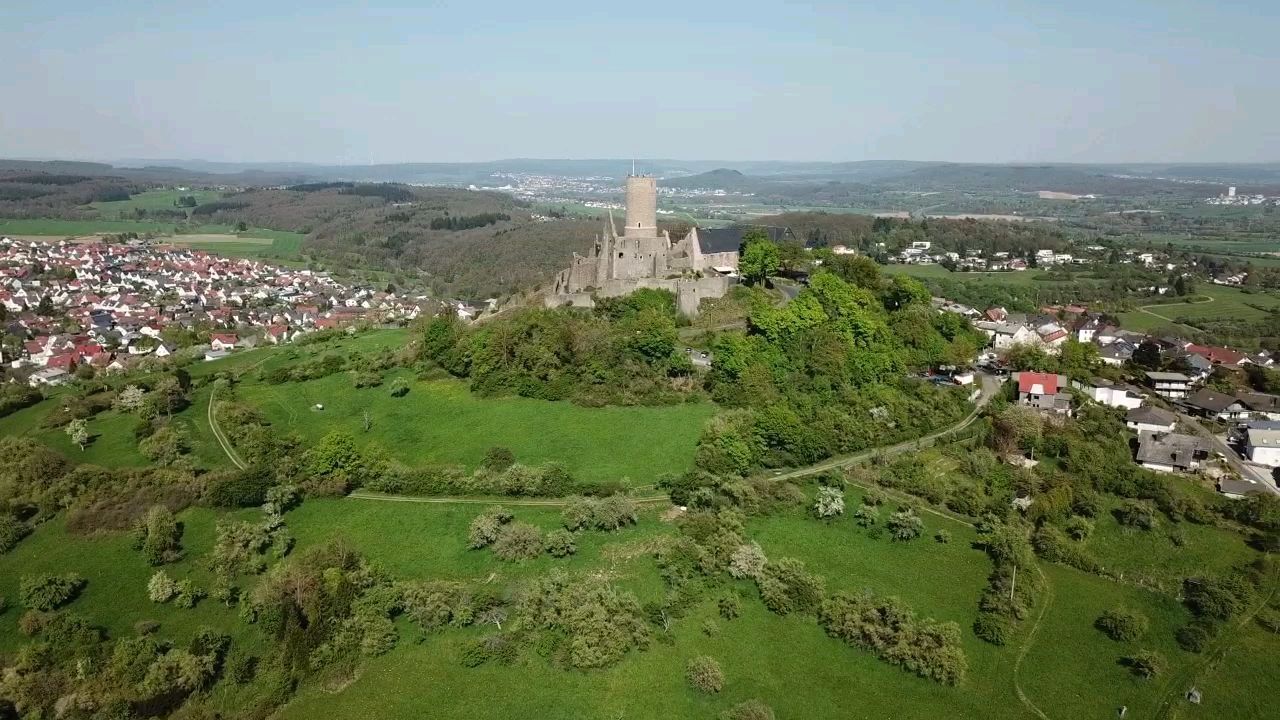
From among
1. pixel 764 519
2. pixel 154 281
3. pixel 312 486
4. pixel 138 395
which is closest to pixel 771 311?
pixel 764 519

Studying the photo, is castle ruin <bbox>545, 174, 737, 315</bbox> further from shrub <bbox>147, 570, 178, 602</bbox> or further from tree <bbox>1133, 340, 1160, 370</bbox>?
shrub <bbox>147, 570, 178, 602</bbox>

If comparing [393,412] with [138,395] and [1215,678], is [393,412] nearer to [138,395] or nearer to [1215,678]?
[138,395]

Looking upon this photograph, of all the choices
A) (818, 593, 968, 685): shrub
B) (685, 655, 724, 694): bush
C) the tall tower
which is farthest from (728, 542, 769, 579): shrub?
the tall tower

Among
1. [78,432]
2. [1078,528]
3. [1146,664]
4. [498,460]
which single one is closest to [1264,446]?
[1078,528]

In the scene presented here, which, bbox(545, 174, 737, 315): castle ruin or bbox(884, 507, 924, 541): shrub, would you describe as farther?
bbox(545, 174, 737, 315): castle ruin

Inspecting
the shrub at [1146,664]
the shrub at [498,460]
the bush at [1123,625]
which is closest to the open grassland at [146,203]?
the shrub at [498,460]
